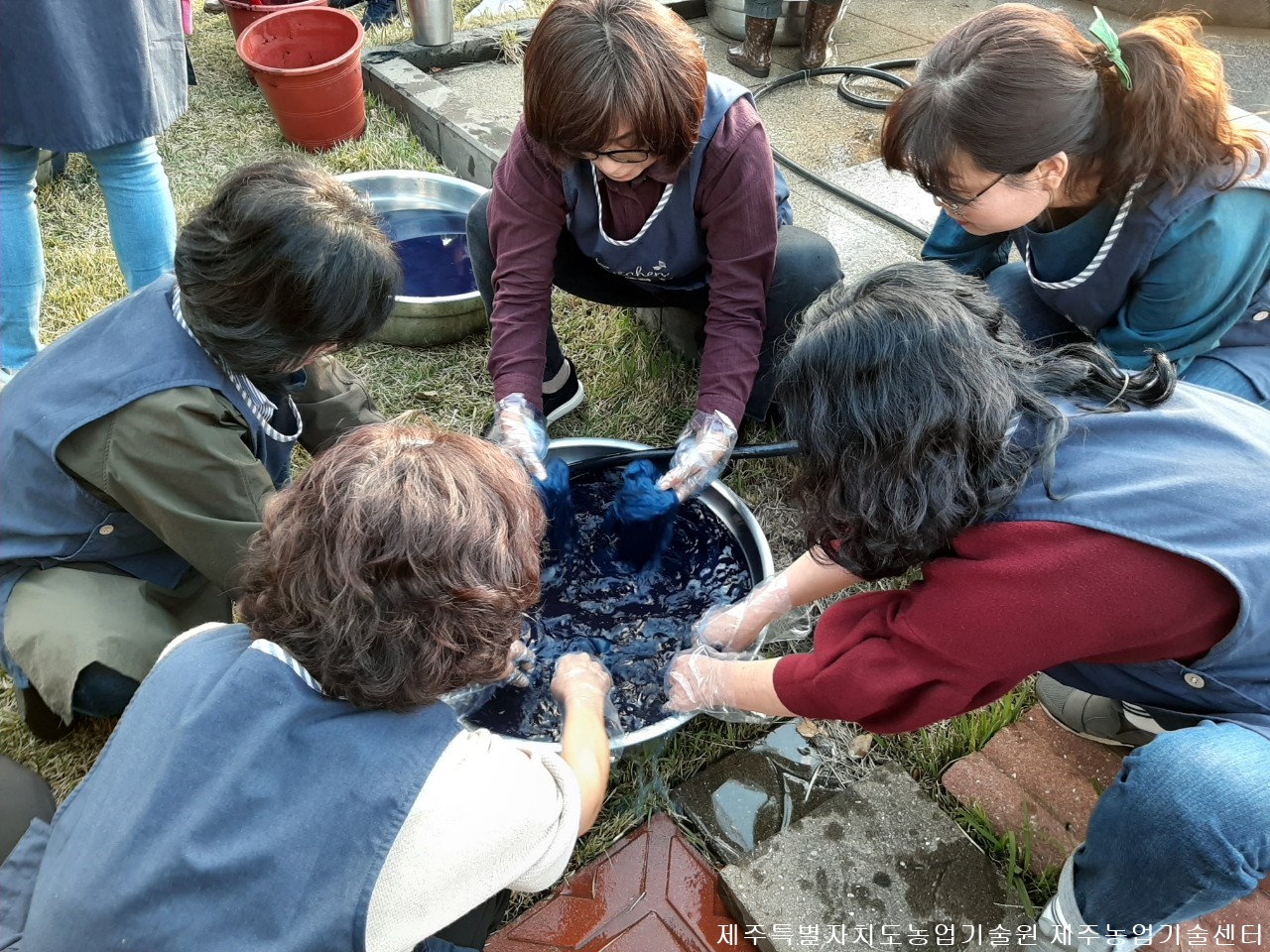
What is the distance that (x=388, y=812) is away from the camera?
3.67ft

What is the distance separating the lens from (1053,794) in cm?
187

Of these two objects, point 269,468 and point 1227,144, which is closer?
point 1227,144

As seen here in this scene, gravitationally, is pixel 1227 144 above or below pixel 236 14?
above

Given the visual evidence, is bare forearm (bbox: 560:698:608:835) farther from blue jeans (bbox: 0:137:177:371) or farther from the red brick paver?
blue jeans (bbox: 0:137:177:371)

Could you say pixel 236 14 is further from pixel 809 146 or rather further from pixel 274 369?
pixel 274 369

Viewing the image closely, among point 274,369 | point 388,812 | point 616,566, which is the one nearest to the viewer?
point 388,812

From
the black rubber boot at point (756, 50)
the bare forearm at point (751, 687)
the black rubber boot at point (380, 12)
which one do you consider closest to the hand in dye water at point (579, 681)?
the bare forearm at point (751, 687)

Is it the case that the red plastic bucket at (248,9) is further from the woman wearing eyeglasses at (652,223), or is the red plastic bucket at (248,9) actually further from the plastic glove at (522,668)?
the plastic glove at (522,668)

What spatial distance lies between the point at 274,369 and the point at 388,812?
96 centimetres

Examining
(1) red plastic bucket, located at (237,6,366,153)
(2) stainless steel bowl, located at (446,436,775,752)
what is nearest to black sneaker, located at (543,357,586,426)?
(2) stainless steel bowl, located at (446,436,775,752)

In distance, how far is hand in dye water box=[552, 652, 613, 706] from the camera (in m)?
1.71

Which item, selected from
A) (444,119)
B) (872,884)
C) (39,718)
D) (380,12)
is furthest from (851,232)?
(380,12)

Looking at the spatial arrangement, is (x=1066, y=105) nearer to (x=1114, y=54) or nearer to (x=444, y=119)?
(x=1114, y=54)

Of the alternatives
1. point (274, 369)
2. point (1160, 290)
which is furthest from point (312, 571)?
point (1160, 290)
